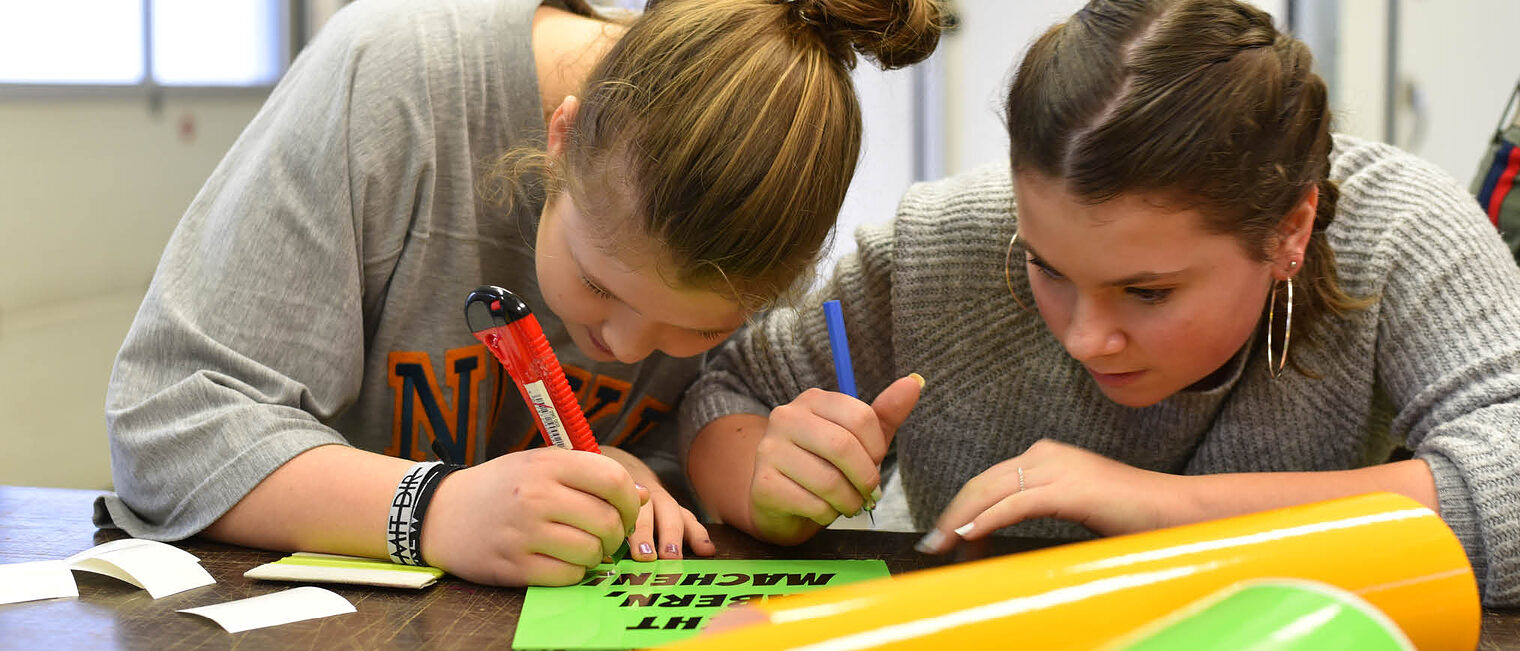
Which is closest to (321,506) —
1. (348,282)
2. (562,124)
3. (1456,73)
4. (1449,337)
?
(348,282)

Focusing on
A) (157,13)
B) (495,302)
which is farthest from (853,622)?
(157,13)

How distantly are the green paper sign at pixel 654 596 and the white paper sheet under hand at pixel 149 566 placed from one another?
20cm

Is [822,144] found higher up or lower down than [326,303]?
higher up

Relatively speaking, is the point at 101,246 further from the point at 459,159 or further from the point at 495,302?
the point at 495,302

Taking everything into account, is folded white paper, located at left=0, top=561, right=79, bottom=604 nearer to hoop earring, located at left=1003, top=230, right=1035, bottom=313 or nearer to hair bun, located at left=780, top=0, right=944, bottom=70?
hair bun, located at left=780, top=0, right=944, bottom=70

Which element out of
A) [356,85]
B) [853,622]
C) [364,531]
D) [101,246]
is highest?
[356,85]

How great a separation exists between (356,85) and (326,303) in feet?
0.53

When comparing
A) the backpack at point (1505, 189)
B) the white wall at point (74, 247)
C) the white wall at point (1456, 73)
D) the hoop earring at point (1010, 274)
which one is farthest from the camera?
the white wall at point (1456, 73)

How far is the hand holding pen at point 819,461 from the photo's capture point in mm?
778

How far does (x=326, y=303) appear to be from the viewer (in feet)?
2.80

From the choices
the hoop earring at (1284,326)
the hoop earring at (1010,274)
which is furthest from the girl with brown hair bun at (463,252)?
the hoop earring at (1284,326)

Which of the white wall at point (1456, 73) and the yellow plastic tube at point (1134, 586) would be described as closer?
the yellow plastic tube at point (1134, 586)

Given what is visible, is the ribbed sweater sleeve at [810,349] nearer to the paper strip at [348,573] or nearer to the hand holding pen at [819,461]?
the hand holding pen at [819,461]

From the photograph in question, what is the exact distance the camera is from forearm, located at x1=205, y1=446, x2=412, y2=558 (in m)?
0.74
